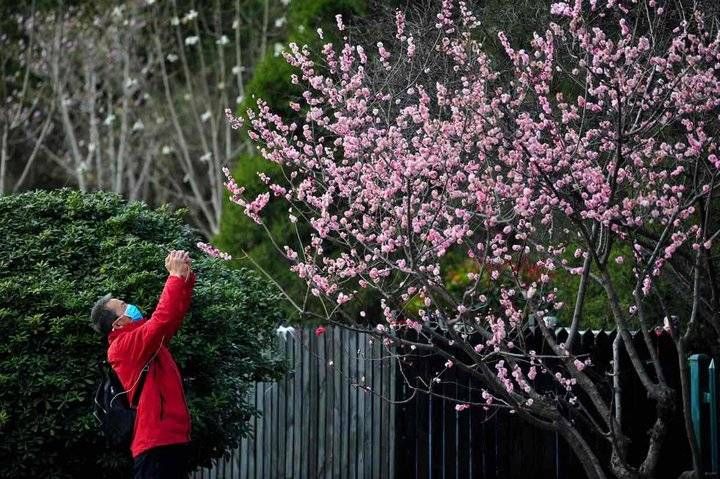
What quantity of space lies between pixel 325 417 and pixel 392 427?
0.70 meters

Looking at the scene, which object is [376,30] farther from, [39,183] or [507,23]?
[39,183]

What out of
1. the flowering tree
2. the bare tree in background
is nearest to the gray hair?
the flowering tree

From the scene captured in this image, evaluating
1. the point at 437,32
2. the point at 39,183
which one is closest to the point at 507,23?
the point at 437,32

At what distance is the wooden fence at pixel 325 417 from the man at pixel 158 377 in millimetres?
3311

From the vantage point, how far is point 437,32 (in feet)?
30.1

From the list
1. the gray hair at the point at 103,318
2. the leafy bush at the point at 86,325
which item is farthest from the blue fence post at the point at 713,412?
the gray hair at the point at 103,318

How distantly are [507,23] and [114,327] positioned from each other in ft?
13.9

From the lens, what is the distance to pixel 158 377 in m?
6.32

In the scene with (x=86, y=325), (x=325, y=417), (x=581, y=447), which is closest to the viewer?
(x=86, y=325)

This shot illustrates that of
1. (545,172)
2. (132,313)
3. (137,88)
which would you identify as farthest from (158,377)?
(137,88)

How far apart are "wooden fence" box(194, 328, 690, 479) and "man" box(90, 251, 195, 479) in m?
2.59

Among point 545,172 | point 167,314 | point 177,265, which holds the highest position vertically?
point 545,172

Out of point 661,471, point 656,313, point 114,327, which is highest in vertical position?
point 656,313

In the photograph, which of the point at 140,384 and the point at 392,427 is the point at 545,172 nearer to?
the point at 140,384
